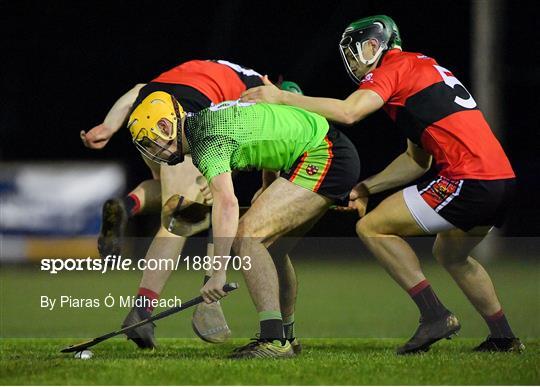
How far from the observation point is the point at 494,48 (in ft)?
46.5

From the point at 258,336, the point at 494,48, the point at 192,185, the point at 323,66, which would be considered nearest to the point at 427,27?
the point at 323,66

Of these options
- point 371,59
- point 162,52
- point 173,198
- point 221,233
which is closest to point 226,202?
point 221,233

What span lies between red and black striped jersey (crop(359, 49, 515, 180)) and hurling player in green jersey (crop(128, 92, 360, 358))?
36 cm

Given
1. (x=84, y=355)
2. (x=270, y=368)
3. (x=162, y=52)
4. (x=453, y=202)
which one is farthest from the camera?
(x=162, y=52)

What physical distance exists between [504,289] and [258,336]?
474 cm

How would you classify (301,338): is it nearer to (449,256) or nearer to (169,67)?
(449,256)

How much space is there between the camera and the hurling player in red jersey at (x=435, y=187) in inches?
233

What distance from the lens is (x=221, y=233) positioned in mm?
5473

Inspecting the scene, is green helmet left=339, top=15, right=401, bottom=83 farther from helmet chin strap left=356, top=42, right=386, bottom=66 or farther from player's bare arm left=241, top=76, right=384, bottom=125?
player's bare arm left=241, top=76, right=384, bottom=125

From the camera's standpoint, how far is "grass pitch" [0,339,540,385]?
16.7 feet

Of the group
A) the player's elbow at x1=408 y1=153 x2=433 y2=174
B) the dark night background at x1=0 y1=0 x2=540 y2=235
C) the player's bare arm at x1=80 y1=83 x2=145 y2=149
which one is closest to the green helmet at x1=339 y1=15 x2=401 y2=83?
the player's elbow at x1=408 y1=153 x2=433 y2=174

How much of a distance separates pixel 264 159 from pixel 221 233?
0.60 meters

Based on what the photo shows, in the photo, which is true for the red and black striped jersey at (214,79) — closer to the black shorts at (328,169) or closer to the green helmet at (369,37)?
the green helmet at (369,37)

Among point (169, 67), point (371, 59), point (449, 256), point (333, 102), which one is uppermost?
point (371, 59)
